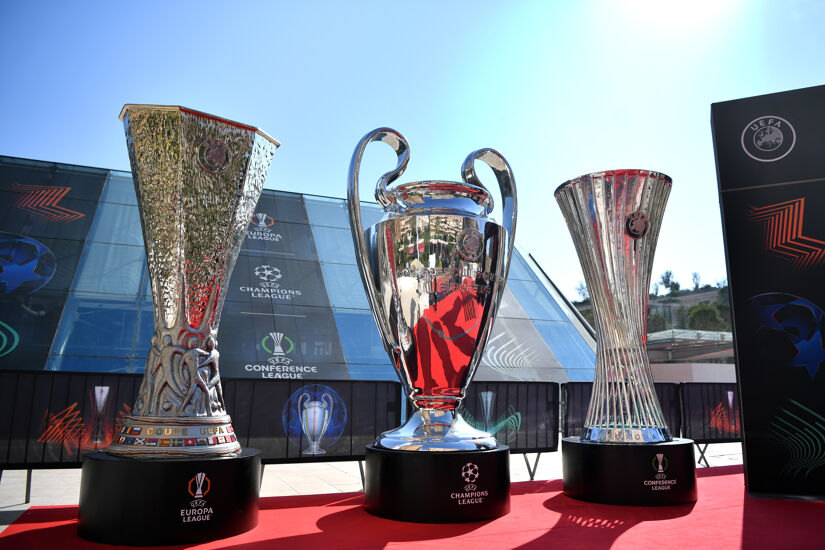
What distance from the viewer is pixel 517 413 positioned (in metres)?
4.62

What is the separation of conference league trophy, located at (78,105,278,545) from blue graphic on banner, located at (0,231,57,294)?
22.1 feet

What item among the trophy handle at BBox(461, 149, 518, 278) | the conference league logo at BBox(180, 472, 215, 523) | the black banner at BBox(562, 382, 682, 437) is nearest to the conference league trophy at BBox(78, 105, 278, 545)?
the conference league logo at BBox(180, 472, 215, 523)

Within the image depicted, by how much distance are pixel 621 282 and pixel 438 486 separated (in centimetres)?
111

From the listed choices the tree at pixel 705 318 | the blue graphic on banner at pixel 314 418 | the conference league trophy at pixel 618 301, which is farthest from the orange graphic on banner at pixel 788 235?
the tree at pixel 705 318

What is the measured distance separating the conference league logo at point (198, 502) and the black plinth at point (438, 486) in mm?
526

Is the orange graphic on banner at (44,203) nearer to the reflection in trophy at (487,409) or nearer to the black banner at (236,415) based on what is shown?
the black banner at (236,415)

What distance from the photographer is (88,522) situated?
59.2 inches

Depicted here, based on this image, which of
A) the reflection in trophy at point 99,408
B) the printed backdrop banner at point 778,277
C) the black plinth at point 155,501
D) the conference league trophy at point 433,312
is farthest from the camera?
the reflection in trophy at point 99,408

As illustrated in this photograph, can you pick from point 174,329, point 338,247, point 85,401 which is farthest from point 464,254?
point 338,247

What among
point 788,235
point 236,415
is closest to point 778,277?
point 788,235

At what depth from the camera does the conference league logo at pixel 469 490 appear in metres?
1.75

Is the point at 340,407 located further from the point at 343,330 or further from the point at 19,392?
the point at 343,330

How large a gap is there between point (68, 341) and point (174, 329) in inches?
241

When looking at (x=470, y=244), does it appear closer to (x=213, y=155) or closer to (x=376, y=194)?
(x=376, y=194)
